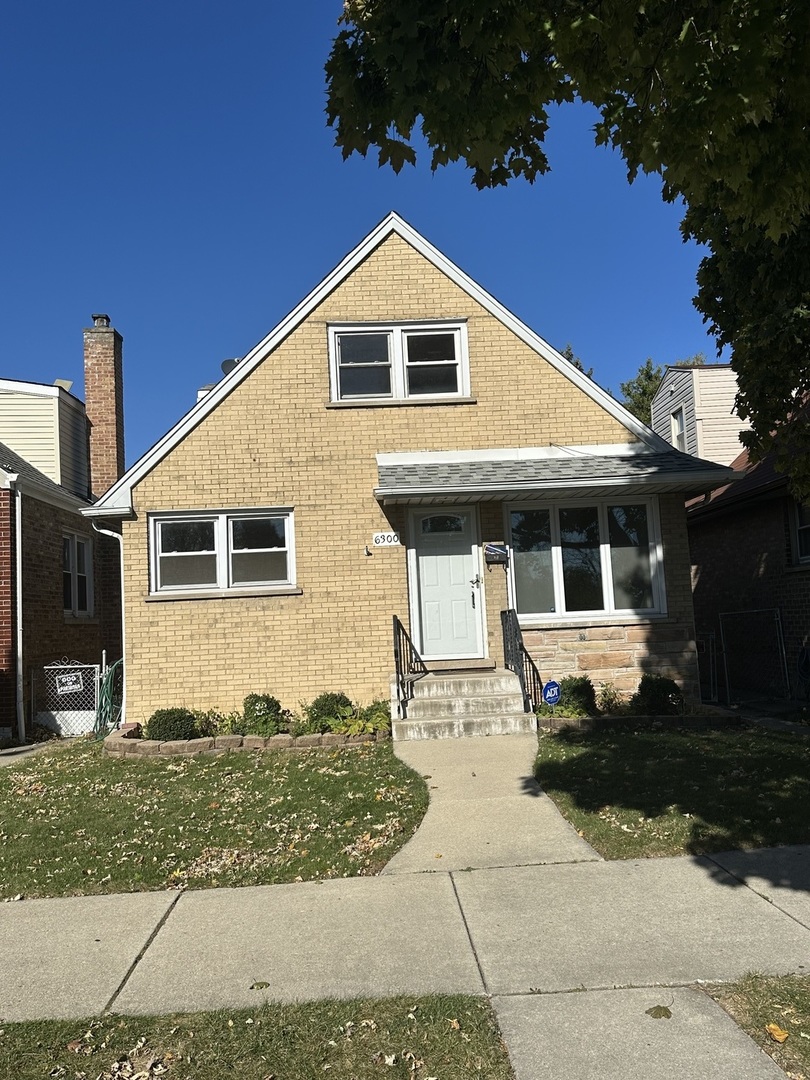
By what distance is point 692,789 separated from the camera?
7496mm

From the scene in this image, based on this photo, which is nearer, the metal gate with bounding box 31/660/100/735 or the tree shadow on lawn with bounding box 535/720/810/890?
the tree shadow on lawn with bounding box 535/720/810/890

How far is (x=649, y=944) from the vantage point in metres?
4.58

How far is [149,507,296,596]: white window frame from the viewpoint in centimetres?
1210

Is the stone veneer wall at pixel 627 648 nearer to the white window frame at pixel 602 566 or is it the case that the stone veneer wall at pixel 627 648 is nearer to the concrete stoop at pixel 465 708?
the white window frame at pixel 602 566

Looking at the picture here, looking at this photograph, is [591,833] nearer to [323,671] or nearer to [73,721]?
[323,671]

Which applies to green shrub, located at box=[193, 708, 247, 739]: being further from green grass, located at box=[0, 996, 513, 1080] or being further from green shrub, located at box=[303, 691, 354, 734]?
green grass, located at box=[0, 996, 513, 1080]

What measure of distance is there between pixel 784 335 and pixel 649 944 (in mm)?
5253

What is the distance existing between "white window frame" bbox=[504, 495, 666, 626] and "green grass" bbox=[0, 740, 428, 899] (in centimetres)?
338

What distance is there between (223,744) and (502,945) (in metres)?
6.55

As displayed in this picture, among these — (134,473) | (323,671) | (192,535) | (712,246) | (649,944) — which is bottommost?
(649,944)

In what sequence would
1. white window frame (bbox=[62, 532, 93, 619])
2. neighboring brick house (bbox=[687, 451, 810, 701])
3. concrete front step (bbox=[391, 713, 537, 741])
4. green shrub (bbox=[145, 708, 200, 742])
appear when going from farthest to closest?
white window frame (bbox=[62, 532, 93, 619]), neighboring brick house (bbox=[687, 451, 810, 701]), green shrub (bbox=[145, 708, 200, 742]), concrete front step (bbox=[391, 713, 537, 741])

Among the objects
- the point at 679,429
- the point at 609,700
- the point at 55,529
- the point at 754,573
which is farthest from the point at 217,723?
the point at 679,429

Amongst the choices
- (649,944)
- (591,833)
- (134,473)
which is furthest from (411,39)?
(134,473)

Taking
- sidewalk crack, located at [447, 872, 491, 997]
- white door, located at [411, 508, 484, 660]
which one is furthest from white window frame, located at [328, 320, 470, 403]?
sidewalk crack, located at [447, 872, 491, 997]
